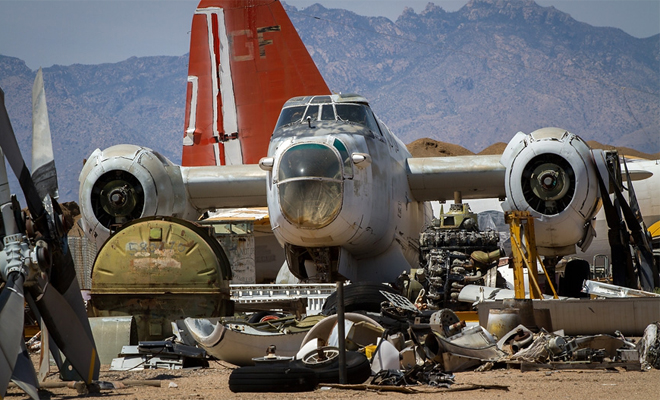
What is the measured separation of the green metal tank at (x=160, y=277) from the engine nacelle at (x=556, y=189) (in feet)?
17.5

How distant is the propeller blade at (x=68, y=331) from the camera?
725cm

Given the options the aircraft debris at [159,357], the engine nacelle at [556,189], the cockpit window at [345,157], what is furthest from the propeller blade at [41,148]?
the engine nacelle at [556,189]

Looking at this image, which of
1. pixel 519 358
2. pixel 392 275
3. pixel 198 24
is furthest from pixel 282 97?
pixel 519 358

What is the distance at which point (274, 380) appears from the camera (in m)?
7.00

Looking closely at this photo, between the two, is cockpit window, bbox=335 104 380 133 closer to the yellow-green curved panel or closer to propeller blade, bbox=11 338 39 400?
the yellow-green curved panel

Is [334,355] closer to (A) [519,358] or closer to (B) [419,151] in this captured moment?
(A) [519,358]

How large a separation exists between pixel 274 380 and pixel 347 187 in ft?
18.3

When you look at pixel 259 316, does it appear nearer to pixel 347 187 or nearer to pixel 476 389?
pixel 347 187

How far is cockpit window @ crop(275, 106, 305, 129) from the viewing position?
549 inches

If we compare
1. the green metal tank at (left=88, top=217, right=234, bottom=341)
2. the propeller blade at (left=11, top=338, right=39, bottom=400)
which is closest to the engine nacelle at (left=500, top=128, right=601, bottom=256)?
the green metal tank at (left=88, top=217, right=234, bottom=341)

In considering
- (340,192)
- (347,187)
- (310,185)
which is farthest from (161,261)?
(347,187)

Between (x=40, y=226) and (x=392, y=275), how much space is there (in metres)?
8.17

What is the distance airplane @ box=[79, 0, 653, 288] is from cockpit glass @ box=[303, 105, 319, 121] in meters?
0.03

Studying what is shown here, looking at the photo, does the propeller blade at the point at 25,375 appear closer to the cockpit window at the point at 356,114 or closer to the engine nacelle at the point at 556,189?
the cockpit window at the point at 356,114
